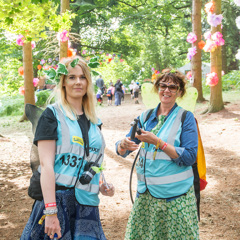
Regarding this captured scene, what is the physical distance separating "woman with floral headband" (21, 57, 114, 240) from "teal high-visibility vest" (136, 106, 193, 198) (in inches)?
16.3

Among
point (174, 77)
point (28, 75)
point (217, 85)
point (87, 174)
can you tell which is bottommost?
point (87, 174)

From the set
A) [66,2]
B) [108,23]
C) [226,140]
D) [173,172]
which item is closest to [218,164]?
[226,140]

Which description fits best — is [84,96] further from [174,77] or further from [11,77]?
[11,77]

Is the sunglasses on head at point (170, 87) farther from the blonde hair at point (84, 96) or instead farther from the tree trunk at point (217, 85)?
the tree trunk at point (217, 85)

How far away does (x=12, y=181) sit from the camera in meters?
5.84

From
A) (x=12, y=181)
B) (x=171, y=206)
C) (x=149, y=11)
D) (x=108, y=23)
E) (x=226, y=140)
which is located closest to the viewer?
(x=171, y=206)

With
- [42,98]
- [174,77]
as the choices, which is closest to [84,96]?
[174,77]

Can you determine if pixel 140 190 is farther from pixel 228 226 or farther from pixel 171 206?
pixel 228 226

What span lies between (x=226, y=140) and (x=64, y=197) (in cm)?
658

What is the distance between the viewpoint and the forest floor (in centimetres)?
389

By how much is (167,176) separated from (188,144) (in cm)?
27

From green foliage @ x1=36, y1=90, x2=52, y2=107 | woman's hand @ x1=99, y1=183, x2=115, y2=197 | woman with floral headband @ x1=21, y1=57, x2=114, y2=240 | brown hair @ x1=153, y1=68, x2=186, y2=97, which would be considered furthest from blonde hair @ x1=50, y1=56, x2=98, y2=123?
green foliage @ x1=36, y1=90, x2=52, y2=107

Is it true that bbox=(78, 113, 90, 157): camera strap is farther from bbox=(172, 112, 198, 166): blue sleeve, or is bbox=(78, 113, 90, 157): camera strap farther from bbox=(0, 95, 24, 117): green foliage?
bbox=(0, 95, 24, 117): green foliage

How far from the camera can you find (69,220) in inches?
76.6
